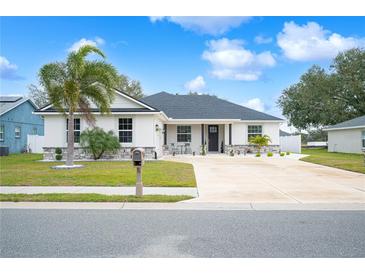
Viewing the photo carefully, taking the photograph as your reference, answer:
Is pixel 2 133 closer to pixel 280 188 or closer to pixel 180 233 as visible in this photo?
pixel 280 188

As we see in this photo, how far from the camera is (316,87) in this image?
4603cm

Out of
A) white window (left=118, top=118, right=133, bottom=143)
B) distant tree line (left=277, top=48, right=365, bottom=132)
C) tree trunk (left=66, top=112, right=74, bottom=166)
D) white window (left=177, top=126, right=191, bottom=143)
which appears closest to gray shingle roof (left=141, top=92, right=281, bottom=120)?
white window (left=177, top=126, right=191, bottom=143)

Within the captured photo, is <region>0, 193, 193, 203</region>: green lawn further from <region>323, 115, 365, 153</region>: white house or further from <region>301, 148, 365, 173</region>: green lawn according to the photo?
<region>323, 115, 365, 153</region>: white house

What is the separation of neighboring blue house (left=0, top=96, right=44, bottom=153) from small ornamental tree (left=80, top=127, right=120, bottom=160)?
11564mm

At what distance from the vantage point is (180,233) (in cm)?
543

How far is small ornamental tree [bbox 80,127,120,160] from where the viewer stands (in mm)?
19984

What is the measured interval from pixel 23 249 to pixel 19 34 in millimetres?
13053

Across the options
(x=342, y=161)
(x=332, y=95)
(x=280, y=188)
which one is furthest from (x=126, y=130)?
(x=332, y=95)

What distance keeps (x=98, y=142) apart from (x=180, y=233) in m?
15.4

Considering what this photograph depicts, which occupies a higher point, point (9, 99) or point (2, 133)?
point (9, 99)
